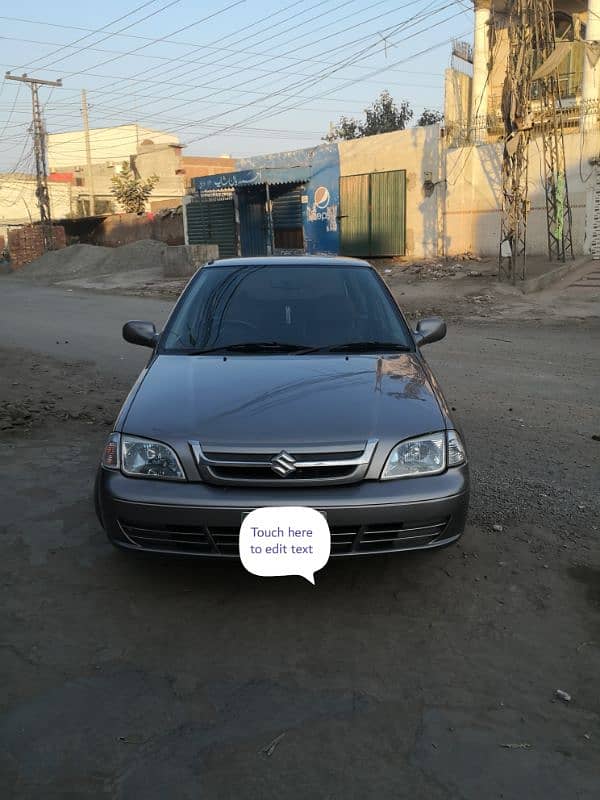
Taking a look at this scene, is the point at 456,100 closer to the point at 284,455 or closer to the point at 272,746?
the point at 284,455

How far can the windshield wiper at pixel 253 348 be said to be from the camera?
12.0ft

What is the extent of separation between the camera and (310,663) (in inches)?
97.2

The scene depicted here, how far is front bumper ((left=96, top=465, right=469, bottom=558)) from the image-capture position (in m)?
2.60

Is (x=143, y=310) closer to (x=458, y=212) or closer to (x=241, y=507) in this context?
(x=458, y=212)

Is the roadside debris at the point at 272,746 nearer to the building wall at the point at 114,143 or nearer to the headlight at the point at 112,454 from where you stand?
the headlight at the point at 112,454

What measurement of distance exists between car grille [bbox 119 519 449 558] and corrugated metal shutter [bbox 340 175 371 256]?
19542 mm

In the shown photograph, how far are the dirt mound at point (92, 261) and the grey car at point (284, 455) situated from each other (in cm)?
2383

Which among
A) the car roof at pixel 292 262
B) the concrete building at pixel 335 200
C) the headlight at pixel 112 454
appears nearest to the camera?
the headlight at pixel 112 454

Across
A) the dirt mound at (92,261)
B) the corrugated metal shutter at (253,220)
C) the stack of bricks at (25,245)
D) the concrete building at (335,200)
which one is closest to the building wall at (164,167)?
the stack of bricks at (25,245)

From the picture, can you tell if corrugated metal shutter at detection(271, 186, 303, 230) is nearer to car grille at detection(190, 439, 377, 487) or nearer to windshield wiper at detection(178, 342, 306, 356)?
windshield wiper at detection(178, 342, 306, 356)

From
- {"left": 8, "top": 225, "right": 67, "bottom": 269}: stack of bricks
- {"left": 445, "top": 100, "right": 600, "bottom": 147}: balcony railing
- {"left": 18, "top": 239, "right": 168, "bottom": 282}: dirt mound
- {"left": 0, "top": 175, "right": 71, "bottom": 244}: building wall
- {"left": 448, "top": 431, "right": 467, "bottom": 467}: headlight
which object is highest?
{"left": 0, "top": 175, "right": 71, "bottom": 244}: building wall

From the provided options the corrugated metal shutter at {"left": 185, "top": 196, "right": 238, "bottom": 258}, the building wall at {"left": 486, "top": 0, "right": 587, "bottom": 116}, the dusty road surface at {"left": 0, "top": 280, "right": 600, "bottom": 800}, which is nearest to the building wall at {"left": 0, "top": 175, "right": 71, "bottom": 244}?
the corrugated metal shutter at {"left": 185, "top": 196, "right": 238, "bottom": 258}

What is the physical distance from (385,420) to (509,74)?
13.1m

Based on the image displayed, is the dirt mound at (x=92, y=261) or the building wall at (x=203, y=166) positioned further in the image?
the building wall at (x=203, y=166)
